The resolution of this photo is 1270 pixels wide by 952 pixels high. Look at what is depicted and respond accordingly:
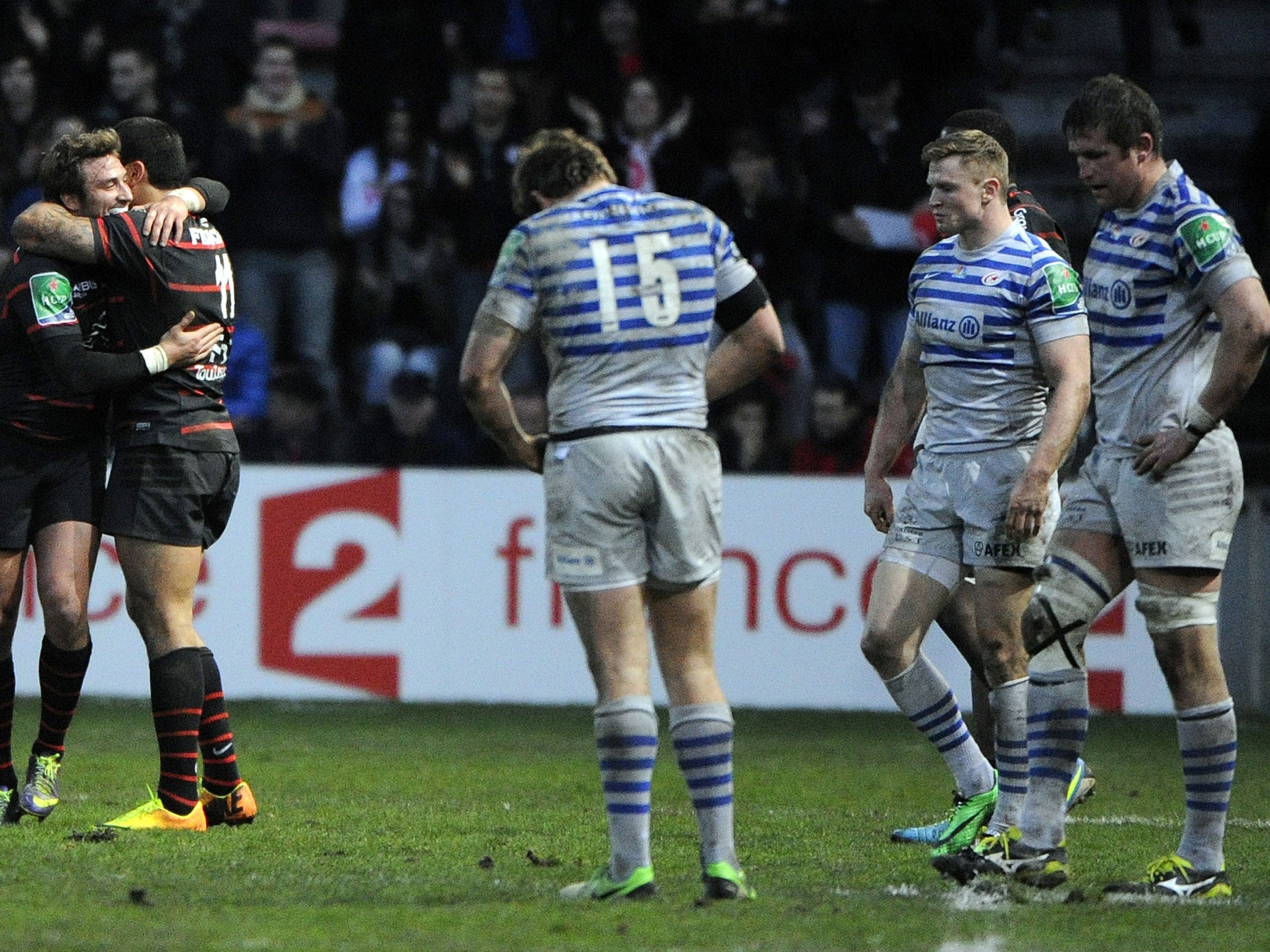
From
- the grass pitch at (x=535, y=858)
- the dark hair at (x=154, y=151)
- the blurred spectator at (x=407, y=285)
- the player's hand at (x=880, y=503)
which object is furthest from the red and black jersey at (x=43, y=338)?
the blurred spectator at (x=407, y=285)

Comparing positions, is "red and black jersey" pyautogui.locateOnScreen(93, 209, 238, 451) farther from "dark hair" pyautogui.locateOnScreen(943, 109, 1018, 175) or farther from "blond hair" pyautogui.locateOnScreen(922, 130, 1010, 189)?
"dark hair" pyautogui.locateOnScreen(943, 109, 1018, 175)

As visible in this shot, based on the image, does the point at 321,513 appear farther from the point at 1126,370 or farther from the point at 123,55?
the point at 1126,370

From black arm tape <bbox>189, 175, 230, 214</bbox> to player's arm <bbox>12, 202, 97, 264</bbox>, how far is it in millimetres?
408

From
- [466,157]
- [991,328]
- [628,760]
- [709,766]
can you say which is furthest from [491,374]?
[466,157]

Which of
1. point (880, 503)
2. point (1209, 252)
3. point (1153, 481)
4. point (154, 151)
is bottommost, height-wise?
point (880, 503)

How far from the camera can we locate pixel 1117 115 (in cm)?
532

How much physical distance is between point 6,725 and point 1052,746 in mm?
3420

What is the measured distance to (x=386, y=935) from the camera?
4.58 m

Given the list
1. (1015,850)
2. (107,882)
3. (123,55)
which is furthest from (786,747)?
(123,55)

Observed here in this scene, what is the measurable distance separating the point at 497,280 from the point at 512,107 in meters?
8.45

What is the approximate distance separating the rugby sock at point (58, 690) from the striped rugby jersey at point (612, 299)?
7.87ft

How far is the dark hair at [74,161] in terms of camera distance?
6.33m

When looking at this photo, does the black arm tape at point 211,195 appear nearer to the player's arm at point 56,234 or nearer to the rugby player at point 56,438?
the rugby player at point 56,438

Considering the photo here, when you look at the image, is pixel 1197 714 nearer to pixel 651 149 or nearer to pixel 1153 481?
pixel 1153 481
